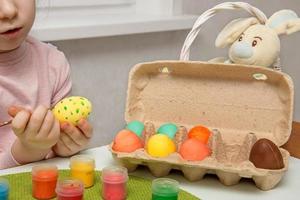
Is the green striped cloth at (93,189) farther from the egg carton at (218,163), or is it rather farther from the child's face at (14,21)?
the child's face at (14,21)

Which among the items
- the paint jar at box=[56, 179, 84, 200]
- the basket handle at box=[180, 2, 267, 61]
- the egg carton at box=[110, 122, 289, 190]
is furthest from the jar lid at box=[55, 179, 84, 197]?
the basket handle at box=[180, 2, 267, 61]

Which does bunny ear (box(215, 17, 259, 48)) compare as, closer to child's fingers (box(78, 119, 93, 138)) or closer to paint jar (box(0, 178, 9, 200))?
child's fingers (box(78, 119, 93, 138))

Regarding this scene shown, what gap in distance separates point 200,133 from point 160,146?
0.10 metres

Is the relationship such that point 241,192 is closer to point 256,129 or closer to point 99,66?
point 256,129

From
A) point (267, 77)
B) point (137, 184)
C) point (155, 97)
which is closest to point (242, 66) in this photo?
point (267, 77)

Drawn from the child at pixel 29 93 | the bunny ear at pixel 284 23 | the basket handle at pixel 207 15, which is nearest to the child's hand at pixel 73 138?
the child at pixel 29 93

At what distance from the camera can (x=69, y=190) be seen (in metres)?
0.74

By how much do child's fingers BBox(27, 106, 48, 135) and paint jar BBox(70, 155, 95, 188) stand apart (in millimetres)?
81

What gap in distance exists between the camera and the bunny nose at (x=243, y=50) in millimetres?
987

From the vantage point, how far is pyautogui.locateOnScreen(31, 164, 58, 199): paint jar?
782mm

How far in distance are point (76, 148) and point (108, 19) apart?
1.24 feet

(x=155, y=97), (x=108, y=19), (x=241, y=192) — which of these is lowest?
(x=241, y=192)

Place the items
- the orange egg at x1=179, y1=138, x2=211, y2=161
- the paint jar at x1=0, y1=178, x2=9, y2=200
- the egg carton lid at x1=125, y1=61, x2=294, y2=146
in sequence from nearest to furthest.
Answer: the paint jar at x1=0, y1=178, x2=9, y2=200 < the orange egg at x1=179, y1=138, x2=211, y2=161 < the egg carton lid at x1=125, y1=61, x2=294, y2=146

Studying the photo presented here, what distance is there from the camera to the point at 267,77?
93 cm
